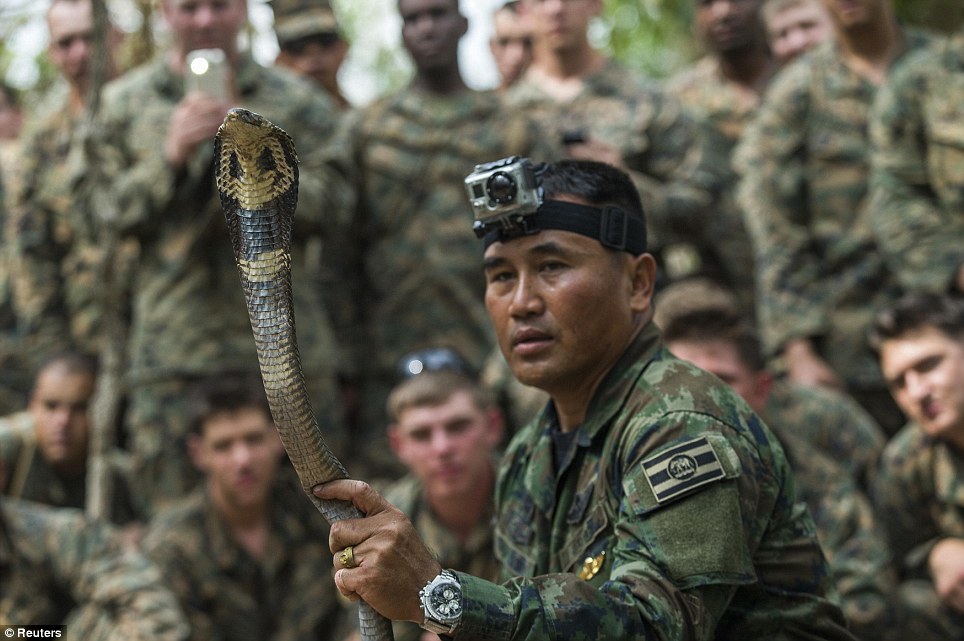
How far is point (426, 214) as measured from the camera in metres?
7.74

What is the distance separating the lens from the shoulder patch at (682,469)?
137 inches

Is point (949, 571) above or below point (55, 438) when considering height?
below

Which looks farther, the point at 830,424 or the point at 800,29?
the point at 800,29

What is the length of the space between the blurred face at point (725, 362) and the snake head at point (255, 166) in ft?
10.5

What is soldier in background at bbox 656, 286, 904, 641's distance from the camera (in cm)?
625

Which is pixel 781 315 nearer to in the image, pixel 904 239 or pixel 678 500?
pixel 904 239

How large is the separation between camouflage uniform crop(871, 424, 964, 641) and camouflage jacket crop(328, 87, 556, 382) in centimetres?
220

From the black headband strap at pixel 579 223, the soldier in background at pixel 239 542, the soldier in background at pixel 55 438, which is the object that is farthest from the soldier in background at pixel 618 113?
the black headband strap at pixel 579 223

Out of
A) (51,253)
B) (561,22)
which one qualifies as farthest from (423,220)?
(51,253)

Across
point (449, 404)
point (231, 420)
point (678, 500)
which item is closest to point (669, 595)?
point (678, 500)

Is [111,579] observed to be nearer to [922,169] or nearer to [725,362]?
[725,362]

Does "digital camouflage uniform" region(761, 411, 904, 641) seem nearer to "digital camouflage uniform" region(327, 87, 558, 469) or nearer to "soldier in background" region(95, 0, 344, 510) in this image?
"digital camouflage uniform" region(327, 87, 558, 469)

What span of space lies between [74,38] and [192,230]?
2.13 m

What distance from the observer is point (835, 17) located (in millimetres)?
7531
